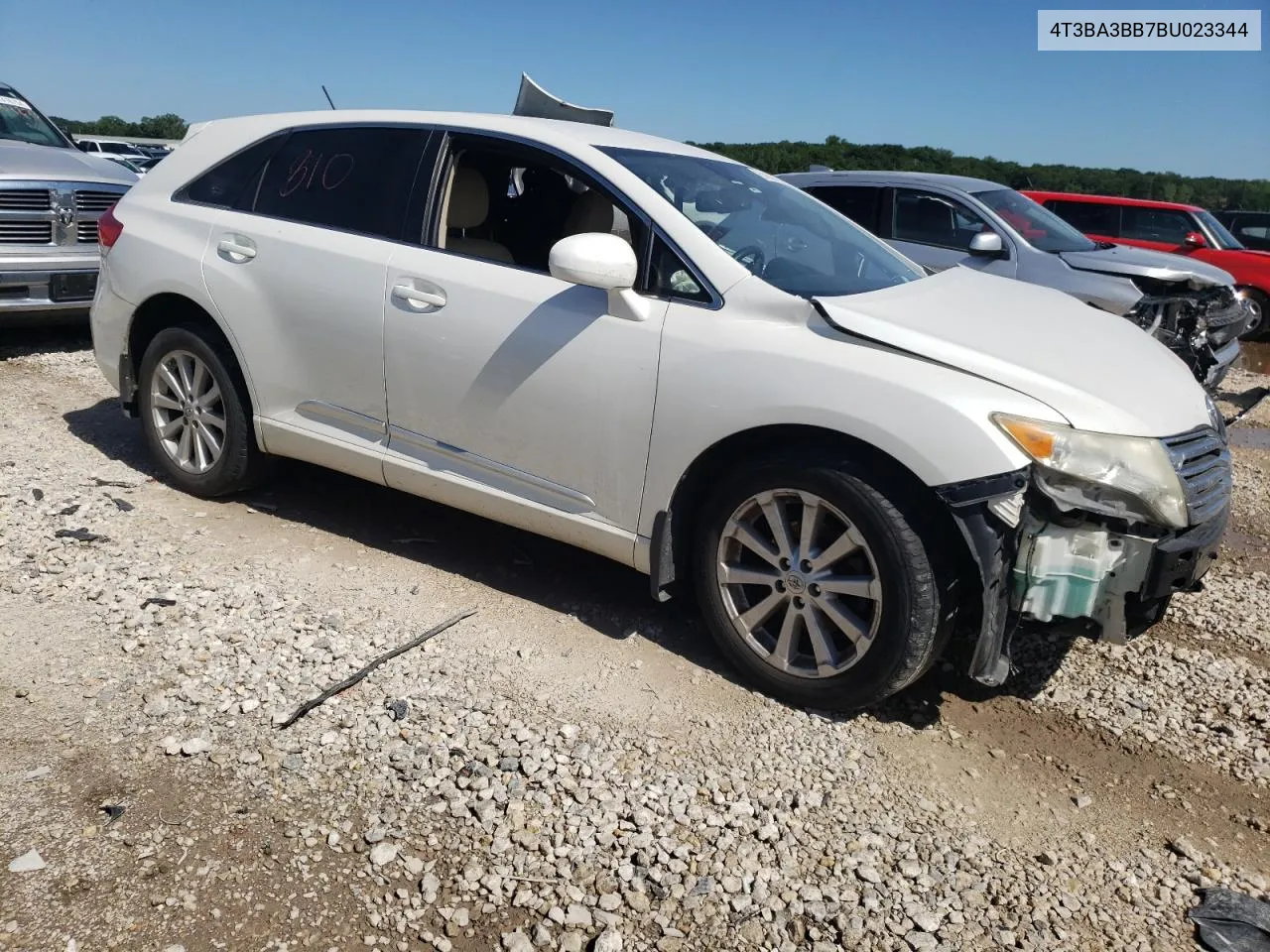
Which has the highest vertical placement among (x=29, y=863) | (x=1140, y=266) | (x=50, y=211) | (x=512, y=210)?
(x=512, y=210)

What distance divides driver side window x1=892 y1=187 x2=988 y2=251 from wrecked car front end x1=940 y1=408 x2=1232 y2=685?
6079 millimetres

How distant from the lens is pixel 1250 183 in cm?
3731

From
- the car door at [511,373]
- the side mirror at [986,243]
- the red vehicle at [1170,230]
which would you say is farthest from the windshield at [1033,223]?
the car door at [511,373]

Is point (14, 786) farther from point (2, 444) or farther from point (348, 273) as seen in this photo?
point (2, 444)

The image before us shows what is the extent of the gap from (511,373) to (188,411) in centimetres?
200

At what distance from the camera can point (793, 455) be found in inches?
131

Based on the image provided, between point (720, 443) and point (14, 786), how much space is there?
7.57 feet

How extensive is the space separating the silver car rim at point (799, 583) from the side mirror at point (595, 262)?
2.80ft

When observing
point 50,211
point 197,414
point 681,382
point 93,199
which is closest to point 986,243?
point 681,382

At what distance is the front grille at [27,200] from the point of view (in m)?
7.53

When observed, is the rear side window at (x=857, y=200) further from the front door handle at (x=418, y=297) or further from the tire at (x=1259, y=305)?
the tire at (x=1259, y=305)

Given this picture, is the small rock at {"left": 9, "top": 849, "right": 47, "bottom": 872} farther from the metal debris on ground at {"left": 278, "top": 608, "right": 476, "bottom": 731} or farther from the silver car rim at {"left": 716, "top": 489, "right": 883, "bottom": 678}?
the silver car rim at {"left": 716, "top": 489, "right": 883, "bottom": 678}

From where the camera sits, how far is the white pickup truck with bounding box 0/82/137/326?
7551 mm

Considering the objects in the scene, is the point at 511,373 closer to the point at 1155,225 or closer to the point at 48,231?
the point at 48,231
